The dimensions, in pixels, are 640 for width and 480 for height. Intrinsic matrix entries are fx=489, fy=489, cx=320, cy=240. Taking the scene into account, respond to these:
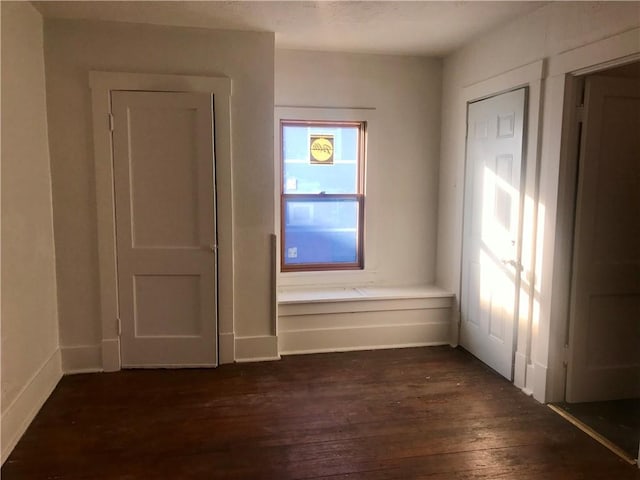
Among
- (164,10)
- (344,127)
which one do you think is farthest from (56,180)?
(344,127)

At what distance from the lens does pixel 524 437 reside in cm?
270

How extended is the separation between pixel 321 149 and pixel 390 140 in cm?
62

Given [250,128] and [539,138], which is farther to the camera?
[250,128]

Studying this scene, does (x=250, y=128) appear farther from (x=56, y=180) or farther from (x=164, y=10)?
(x=56, y=180)

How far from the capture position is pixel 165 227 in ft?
11.6

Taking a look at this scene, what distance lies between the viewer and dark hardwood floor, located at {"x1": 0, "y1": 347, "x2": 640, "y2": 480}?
2.41 meters

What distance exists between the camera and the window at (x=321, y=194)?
4199 mm

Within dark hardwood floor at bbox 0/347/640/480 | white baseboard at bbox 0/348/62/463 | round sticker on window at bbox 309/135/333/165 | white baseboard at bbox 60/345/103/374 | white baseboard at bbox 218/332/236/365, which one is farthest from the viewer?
round sticker on window at bbox 309/135/333/165

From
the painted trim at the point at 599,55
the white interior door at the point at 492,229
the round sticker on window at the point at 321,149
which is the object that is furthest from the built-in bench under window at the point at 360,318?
the painted trim at the point at 599,55

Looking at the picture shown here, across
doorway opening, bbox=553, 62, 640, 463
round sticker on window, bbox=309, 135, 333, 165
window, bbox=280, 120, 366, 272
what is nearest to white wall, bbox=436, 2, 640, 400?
doorway opening, bbox=553, 62, 640, 463

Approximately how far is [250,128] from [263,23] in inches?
28.3

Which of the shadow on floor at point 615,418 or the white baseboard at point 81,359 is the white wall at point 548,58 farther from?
the white baseboard at point 81,359

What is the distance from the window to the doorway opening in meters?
1.86

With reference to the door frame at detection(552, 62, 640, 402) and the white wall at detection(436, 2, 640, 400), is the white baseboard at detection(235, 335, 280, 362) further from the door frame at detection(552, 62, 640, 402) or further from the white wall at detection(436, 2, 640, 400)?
the door frame at detection(552, 62, 640, 402)
